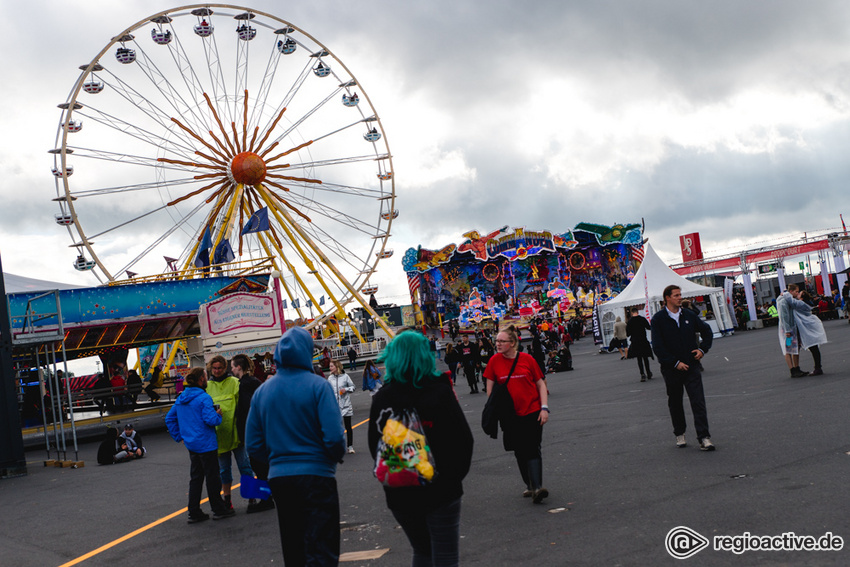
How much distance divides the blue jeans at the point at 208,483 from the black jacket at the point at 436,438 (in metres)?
4.19

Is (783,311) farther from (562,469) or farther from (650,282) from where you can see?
(650,282)

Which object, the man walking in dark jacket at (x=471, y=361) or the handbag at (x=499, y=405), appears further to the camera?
the man walking in dark jacket at (x=471, y=361)

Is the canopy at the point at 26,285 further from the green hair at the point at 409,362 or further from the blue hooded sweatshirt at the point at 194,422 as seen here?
the green hair at the point at 409,362

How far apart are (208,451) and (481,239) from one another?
2015 inches

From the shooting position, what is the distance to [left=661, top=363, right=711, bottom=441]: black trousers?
24.6 ft

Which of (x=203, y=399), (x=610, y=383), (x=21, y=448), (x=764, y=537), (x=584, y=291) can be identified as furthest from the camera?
(x=584, y=291)

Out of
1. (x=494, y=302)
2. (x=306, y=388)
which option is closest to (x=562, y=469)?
(x=306, y=388)

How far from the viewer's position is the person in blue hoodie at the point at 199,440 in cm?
736

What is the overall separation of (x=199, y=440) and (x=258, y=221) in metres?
18.0

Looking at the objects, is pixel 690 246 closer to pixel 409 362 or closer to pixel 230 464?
pixel 230 464

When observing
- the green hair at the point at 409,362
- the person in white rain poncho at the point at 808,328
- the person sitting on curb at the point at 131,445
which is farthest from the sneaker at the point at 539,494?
the person sitting on curb at the point at 131,445

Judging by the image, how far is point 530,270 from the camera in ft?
188

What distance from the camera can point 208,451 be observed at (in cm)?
739

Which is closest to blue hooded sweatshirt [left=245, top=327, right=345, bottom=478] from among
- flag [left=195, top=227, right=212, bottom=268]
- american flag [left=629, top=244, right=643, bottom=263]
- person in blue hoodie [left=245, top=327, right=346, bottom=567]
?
person in blue hoodie [left=245, top=327, right=346, bottom=567]
